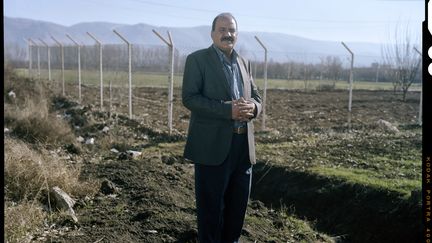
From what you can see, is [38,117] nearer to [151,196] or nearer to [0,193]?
[151,196]

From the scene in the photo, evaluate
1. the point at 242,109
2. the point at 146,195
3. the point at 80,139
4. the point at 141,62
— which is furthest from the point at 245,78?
the point at 141,62

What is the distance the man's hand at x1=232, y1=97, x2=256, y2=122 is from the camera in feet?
9.66

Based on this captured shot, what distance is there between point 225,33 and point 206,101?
1.44 feet

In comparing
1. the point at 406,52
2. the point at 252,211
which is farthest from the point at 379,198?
the point at 406,52

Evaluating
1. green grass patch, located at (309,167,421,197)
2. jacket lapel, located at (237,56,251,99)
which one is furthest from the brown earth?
jacket lapel, located at (237,56,251,99)

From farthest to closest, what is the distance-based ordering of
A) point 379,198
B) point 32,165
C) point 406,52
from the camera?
point 406,52 → point 379,198 → point 32,165

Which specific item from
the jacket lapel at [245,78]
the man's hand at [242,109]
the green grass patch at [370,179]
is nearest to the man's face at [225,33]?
the jacket lapel at [245,78]

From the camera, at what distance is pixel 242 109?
296 centimetres

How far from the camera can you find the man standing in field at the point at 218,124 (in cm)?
299

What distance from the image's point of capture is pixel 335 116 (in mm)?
13852

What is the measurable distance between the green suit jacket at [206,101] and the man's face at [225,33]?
0.07m

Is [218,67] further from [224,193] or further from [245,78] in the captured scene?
[224,193]

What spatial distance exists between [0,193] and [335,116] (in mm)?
12660

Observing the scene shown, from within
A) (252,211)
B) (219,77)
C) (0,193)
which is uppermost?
(219,77)
